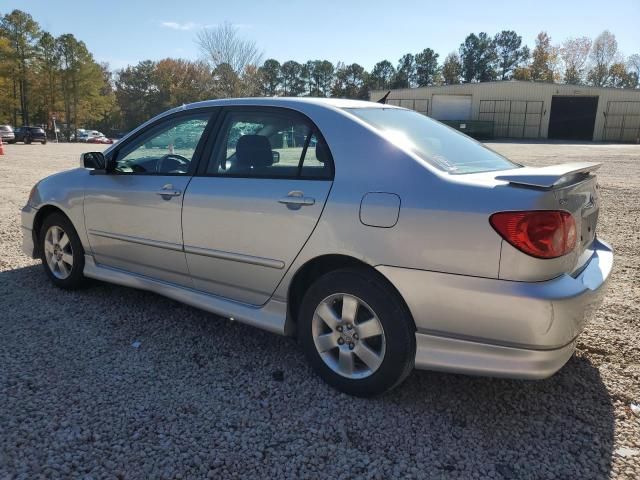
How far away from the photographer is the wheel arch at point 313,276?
268 cm

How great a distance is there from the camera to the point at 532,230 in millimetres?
2312

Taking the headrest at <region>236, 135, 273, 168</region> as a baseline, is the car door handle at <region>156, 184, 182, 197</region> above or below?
below

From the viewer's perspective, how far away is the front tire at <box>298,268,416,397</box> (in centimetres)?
263

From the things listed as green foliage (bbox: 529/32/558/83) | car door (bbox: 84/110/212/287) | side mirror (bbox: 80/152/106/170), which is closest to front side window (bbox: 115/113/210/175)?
car door (bbox: 84/110/212/287)

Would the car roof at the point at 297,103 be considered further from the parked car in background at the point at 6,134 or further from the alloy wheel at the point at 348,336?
the parked car in background at the point at 6,134

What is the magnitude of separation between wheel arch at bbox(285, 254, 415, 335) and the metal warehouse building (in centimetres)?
4768

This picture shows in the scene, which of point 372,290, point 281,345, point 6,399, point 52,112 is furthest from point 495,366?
point 52,112

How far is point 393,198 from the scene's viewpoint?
2.59 metres

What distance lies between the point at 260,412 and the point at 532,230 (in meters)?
1.68

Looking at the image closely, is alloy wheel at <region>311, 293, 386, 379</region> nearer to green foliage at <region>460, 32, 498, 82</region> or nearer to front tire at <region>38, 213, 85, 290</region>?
front tire at <region>38, 213, 85, 290</region>

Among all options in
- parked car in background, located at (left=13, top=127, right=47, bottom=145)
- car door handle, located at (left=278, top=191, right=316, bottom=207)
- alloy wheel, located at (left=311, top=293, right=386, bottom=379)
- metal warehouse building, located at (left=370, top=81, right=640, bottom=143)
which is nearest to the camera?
alloy wheel, located at (left=311, top=293, right=386, bottom=379)

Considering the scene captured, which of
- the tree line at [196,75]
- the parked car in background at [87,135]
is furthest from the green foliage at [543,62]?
the parked car in background at [87,135]

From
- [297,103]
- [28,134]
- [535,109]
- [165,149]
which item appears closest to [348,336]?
[297,103]

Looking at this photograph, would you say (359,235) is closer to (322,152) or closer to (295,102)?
(322,152)
